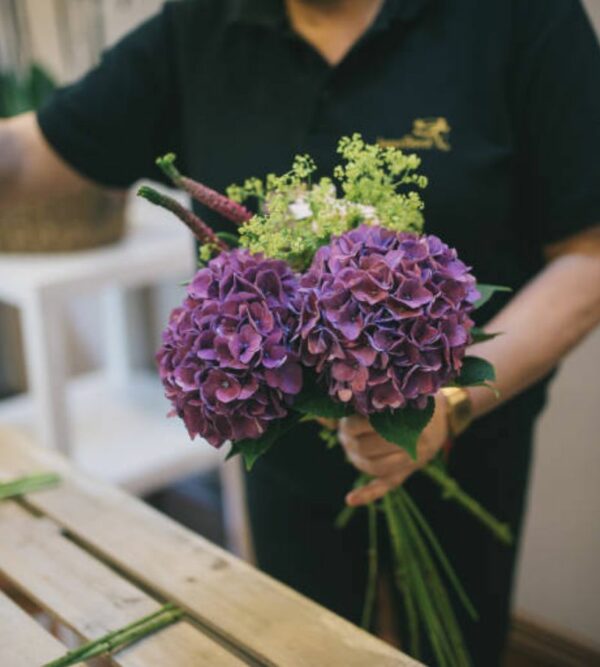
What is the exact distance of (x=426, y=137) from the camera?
1031mm

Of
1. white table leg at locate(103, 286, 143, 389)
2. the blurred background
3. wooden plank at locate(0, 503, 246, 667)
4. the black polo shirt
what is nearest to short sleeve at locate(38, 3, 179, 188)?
the black polo shirt

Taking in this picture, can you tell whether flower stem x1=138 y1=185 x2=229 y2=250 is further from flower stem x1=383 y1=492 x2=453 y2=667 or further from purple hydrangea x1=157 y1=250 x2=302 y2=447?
flower stem x1=383 y1=492 x2=453 y2=667

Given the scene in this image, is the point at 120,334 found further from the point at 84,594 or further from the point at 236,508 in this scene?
the point at 84,594

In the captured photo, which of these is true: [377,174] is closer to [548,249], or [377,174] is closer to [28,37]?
[548,249]

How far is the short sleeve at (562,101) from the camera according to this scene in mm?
997

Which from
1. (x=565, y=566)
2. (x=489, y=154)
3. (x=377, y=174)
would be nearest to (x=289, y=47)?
(x=489, y=154)

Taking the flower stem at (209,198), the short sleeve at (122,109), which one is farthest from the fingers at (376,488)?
the short sleeve at (122,109)

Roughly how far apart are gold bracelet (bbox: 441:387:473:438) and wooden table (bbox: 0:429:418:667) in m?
0.24

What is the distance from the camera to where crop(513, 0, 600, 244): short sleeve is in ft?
3.27

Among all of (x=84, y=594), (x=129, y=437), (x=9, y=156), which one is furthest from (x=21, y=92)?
(x=84, y=594)

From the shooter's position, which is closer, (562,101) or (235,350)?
(235,350)

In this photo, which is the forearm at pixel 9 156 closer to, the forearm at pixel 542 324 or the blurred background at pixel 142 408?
the blurred background at pixel 142 408

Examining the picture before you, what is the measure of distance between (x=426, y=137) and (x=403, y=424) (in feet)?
1.40

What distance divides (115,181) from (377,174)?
0.64 meters
